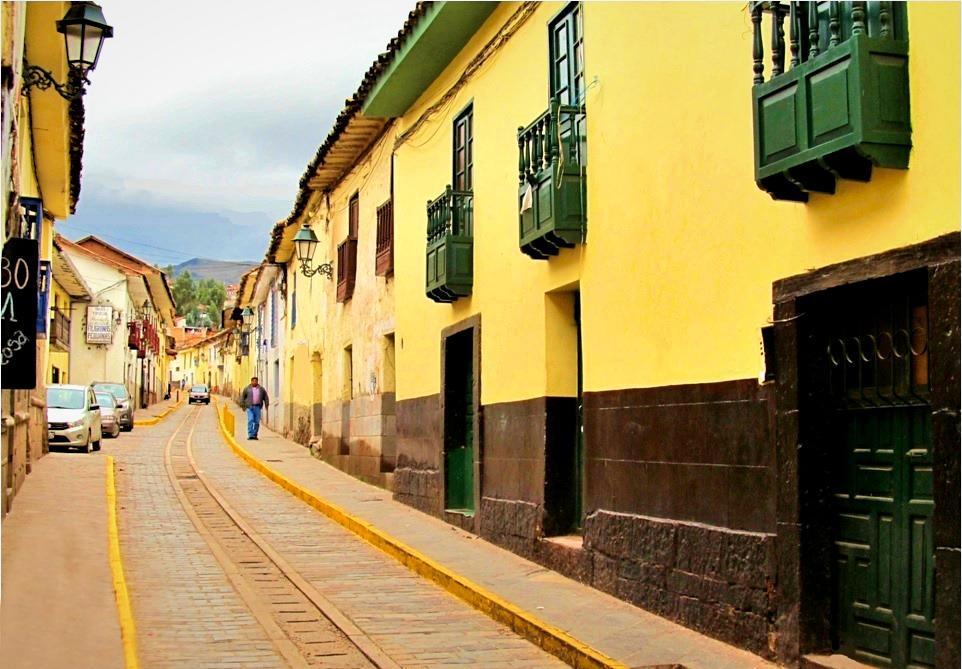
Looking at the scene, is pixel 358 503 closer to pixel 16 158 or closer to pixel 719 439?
pixel 16 158

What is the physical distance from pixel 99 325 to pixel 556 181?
37869 mm

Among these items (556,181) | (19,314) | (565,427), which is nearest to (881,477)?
(556,181)

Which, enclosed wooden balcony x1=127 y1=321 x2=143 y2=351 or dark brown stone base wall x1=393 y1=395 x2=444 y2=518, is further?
enclosed wooden balcony x1=127 y1=321 x2=143 y2=351

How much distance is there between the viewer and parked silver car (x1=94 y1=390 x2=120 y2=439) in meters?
32.7

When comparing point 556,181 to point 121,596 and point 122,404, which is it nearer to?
point 121,596

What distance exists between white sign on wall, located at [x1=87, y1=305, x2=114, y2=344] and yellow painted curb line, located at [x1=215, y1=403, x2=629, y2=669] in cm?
3111

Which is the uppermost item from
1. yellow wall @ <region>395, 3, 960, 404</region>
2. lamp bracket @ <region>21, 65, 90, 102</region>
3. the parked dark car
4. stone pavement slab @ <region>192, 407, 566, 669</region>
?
lamp bracket @ <region>21, 65, 90, 102</region>

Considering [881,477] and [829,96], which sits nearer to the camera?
[829,96]

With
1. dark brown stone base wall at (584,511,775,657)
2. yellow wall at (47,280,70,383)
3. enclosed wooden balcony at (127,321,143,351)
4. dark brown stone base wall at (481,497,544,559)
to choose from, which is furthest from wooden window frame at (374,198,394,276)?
enclosed wooden balcony at (127,321,143,351)

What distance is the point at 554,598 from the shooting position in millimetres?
9477

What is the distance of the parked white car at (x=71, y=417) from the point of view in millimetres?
24328

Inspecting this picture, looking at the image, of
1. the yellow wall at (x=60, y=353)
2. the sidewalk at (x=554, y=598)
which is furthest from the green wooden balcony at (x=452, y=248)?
the yellow wall at (x=60, y=353)

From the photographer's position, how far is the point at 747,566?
7367 mm

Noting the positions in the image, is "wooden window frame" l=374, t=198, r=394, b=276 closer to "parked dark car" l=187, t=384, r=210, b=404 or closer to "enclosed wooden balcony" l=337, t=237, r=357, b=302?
"enclosed wooden balcony" l=337, t=237, r=357, b=302
